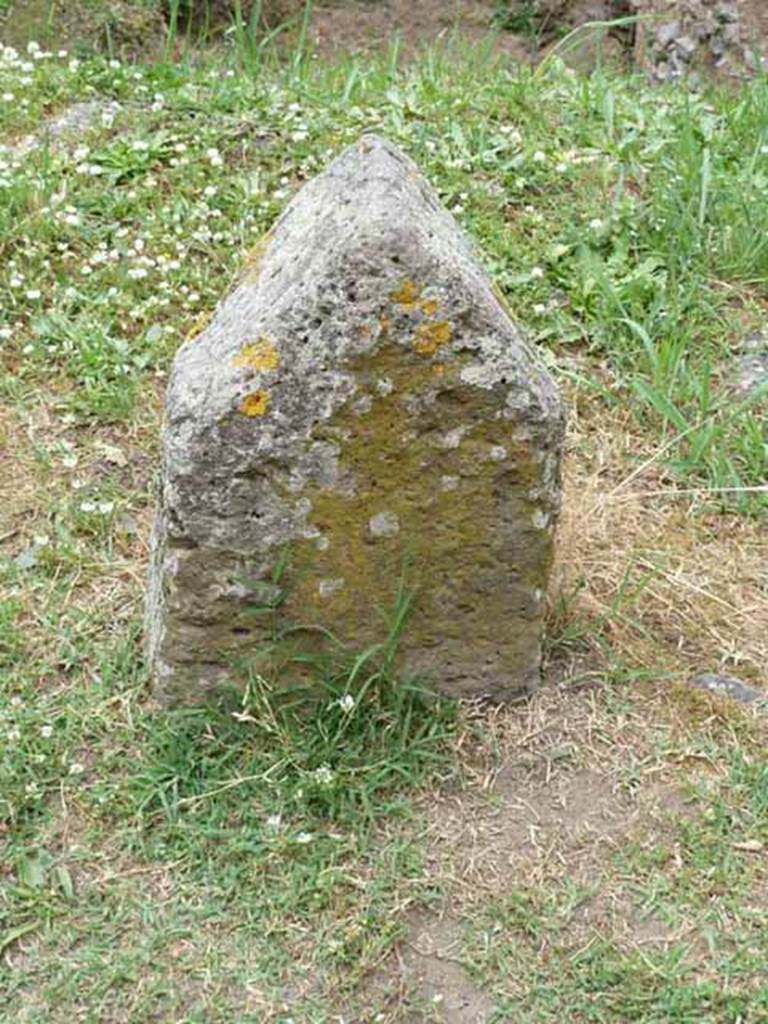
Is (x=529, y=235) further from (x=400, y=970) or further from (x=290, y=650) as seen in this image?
(x=400, y=970)

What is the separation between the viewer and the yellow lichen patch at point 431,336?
3111 mm

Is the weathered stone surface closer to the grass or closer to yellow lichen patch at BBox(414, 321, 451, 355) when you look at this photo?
yellow lichen patch at BBox(414, 321, 451, 355)

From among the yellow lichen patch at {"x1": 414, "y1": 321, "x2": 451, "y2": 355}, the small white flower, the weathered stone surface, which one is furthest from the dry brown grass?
the yellow lichen patch at {"x1": 414, "y1": 321, "x2": 451, "y2": 355}

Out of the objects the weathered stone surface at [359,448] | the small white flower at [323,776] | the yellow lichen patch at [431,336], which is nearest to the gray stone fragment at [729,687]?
the weathered stone surface at [359,448]

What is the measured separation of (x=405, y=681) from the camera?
3.48 m

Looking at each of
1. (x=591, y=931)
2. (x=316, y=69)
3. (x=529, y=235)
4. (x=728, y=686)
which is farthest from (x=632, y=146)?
(x=591, y=931)

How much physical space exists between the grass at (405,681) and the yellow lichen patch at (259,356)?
664 mm

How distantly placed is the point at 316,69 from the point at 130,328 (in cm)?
184

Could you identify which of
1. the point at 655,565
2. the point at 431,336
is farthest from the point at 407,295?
the point at 655,565

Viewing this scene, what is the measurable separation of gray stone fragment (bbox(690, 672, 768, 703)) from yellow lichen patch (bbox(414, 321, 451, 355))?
3.49 ft

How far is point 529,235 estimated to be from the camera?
16.8ft

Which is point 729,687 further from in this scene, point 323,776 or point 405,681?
point 323,776

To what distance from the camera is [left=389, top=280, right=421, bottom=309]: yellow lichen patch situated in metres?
3.09

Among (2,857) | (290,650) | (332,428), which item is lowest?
(2,857)
